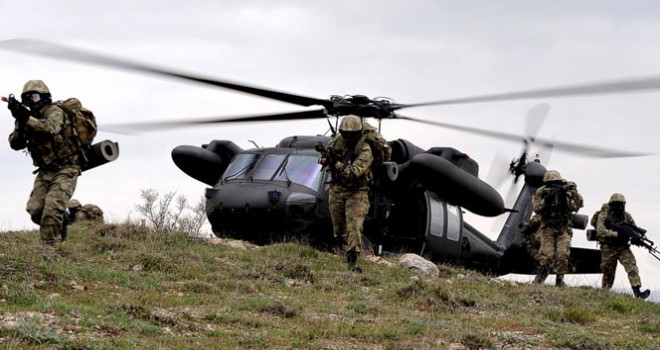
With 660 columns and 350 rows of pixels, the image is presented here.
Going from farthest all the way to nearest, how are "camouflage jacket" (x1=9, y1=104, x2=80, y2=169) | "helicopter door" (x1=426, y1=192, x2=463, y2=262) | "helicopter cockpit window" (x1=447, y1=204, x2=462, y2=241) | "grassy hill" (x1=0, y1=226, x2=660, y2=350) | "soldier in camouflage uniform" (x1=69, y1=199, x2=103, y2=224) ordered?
"soldier in camouflage uniform" (x1=69, y1=199, x2=103, y2=224), "helicopter cockpit window" (x1=447, y1=204, x2=462, y2=241), "helicopter door" (x1=426, y1=192, x2=463, y2=262), "camouflage jacket" (x1=9, y1=104, x2=80, y2=169), "grassy hill" (x1=0, y1=226, x2=660, y2=350)

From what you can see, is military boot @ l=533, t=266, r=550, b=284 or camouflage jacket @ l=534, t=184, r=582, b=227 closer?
camouflage jacket @ l=534, t=184, r=582, b=227

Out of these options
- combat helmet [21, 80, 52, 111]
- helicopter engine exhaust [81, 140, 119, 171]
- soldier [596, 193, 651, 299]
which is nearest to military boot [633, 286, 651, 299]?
soldier [596, 193, 651, 299]

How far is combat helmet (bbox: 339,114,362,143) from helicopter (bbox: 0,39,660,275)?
2.53ft

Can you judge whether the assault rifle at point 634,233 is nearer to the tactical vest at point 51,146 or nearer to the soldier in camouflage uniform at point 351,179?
the soldier in camouflage uniform at point 351,179

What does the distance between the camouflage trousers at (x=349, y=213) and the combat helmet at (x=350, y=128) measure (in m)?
0.72

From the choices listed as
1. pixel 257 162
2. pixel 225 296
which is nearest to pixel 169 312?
pixel 225 296

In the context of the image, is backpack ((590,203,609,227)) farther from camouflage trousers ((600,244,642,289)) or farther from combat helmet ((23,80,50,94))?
combat helmet ((23,80,50,94))

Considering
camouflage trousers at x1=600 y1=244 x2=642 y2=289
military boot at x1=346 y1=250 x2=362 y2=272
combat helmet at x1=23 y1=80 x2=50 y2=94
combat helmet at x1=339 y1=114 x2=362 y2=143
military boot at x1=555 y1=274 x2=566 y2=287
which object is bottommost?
military boot at x1=346 y1=250 x2=362 y2=272

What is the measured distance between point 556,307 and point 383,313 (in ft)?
8.13

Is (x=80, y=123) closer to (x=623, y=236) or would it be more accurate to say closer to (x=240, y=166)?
(x=240, y=166)

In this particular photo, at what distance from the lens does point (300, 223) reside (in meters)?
14.0

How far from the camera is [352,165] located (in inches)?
498

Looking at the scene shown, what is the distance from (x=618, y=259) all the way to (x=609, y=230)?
58cm

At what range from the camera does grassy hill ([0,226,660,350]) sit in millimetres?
7504
